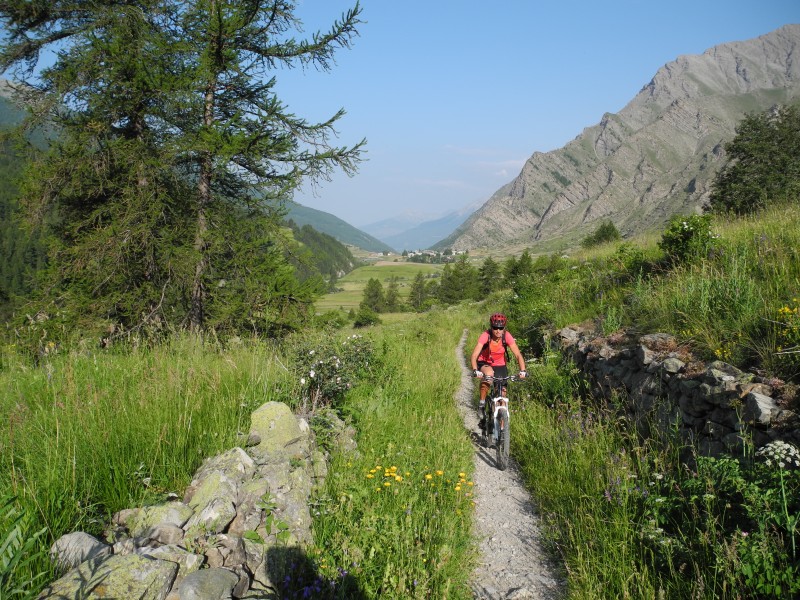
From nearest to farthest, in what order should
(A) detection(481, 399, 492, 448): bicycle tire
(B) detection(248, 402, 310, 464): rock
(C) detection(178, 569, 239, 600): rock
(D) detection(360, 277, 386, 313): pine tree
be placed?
(C) detection(178, 569, 239, 600): rock
(B) detection(248, 402, 310, 464): rock
(A) detection(481, 399, 492, 448): bicycle tire
(D) detection(360, 277, 386, 313): pine tree

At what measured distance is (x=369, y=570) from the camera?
3.46m

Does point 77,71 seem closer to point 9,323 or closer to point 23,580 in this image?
point 9,323

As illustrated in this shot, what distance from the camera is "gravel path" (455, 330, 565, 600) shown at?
12.7ft

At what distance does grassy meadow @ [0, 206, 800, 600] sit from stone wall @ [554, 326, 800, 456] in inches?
9.8

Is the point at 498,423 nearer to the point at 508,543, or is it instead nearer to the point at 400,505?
the point at 508,543

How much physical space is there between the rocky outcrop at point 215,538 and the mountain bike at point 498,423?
351 cm

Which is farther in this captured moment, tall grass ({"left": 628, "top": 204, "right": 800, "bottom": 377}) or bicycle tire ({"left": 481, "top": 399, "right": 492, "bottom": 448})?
bicycle tire ({"left": 481, "top": 399, "right": 492, "bottom": 448})

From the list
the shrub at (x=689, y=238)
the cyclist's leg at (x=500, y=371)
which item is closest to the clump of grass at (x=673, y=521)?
the cyclist's leg at (x=500, y=371)

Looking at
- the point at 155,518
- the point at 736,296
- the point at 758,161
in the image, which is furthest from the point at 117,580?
the point at 758,161

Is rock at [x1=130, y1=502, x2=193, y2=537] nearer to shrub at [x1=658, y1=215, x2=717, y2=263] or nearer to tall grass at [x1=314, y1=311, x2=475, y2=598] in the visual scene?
tall grass at [x1=314, y1=311, x2=475, y2=598]

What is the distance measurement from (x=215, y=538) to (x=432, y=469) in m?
3.09

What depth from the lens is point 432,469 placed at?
5.42 meters

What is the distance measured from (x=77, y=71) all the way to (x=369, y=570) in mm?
11318

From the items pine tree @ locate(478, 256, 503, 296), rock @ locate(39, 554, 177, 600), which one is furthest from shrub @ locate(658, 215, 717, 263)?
pine tree @ locate(478, 256, 503, 296)
